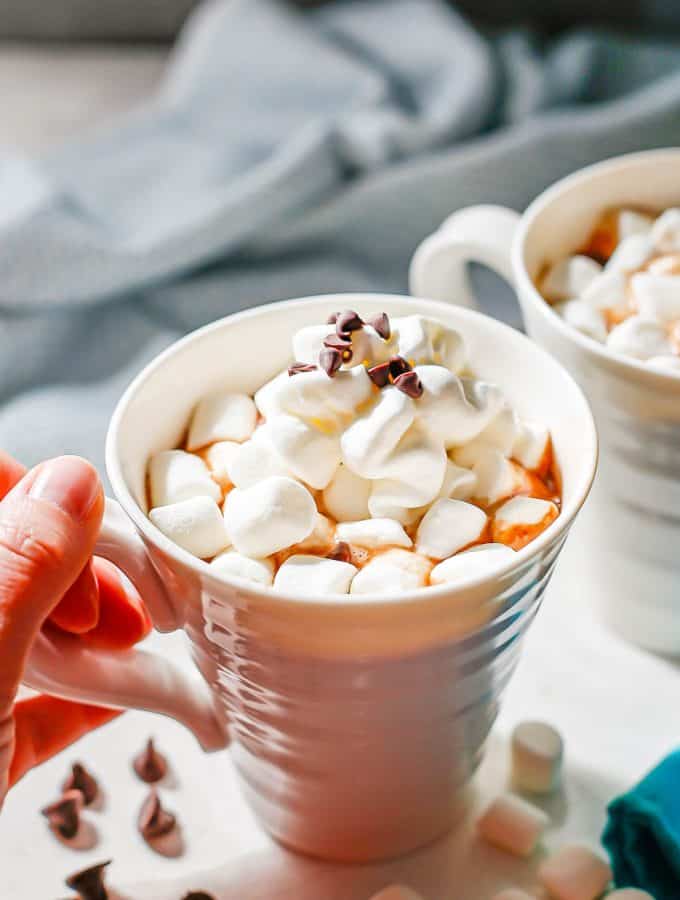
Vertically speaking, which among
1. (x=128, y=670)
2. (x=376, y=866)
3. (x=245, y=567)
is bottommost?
(x=376, y=866)

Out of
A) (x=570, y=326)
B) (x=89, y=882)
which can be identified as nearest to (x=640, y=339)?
(x=570, y=326)

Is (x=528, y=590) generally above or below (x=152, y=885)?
above

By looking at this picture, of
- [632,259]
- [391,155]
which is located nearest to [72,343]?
[391,155]

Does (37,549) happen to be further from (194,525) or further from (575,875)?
(575,875)

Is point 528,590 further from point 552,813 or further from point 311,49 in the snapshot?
point 311,49

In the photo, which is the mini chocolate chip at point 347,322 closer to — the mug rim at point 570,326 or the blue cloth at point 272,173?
the mug rim at point 570,326
